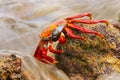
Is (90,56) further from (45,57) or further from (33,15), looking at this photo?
(33,15)

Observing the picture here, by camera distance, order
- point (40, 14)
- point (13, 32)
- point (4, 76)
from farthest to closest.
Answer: point (40, 14) < point (13, 32) < point (4, 76)

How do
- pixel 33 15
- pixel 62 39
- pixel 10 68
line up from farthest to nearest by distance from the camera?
pixel 33 15, pixel 62 39, pixel 10 68

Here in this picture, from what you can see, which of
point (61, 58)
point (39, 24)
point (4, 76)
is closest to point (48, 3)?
point (39, 24)

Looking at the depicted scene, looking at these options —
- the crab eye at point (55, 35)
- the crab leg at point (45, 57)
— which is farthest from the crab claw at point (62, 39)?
the crab leg at point (45, 57)

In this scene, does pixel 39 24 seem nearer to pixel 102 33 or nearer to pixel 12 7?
pixel 12 7

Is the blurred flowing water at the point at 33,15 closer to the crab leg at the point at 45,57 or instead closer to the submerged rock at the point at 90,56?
the crab leg at the point at 45,57

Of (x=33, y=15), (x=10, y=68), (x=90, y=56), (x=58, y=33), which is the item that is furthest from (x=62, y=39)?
(x=33, y=15)

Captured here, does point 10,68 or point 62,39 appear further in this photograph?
point 62,39
